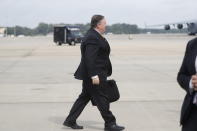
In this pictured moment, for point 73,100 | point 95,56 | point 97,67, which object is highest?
point 95,56

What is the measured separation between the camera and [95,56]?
8109mm

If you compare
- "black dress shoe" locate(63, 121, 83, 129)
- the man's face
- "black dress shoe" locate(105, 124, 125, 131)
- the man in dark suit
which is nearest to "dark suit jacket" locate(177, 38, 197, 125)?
the man in dark suit

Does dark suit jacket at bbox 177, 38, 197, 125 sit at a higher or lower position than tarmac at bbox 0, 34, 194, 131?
higher

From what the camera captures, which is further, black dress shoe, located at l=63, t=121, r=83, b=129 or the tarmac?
the tarmac

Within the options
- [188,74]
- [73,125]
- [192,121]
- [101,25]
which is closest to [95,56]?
[101,25]

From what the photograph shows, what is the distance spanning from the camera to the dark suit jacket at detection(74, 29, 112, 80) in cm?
811

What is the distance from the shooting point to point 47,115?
10.1 meters

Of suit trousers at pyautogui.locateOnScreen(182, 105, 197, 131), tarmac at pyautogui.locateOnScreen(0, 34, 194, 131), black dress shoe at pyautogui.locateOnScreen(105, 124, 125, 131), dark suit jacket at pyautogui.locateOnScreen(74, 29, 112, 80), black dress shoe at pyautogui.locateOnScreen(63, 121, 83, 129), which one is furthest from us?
tarmac at pyautogui.locateOnScreen(0, 34, 194, 131)

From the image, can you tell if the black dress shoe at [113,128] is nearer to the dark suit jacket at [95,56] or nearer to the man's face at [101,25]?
the dark suit jacket at [95,56]

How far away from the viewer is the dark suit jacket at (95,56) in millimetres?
8109

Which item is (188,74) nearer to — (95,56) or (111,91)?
(95,56)

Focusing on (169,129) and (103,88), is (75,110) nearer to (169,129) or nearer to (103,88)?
(103,88)

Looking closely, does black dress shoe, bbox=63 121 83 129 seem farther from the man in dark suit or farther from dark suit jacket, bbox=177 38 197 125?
dark suit jacket, bbox=177 38 197 125

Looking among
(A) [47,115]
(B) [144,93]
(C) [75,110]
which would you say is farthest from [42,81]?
(C) [75,110]
